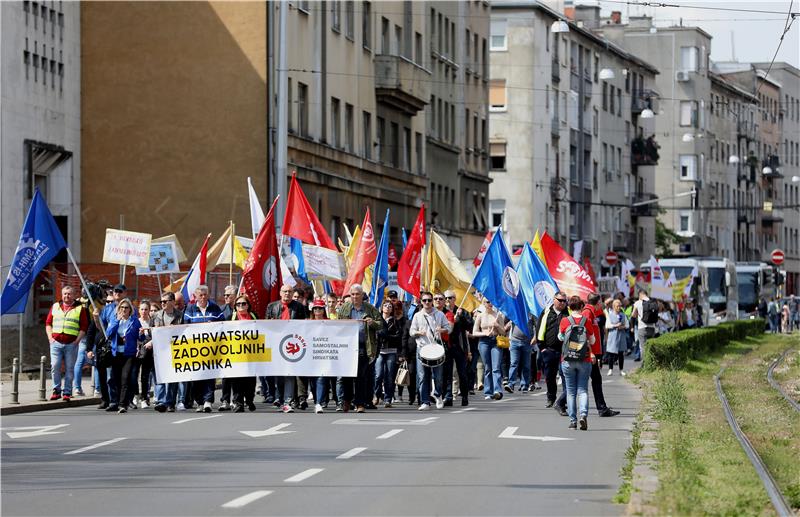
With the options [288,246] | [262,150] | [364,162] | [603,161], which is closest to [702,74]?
[603,161]

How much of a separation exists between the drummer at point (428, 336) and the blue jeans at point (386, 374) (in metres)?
0.42

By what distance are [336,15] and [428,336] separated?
26.6m

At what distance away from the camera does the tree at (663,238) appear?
103125 mm

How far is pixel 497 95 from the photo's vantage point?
8094 centimetres

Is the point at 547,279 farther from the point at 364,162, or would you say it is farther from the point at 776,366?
the point at 364,162

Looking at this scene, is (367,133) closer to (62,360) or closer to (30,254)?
(62,360)

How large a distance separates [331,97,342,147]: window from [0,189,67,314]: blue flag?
25.6m

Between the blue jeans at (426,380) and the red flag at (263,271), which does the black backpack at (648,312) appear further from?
the red flag at (263,271)

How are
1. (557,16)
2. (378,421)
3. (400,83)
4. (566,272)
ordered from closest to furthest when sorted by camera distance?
(378,421) < (566,272) < (400,83) < (557,16)

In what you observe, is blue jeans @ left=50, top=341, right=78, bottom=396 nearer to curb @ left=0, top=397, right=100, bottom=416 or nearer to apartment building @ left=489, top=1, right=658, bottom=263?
curb @ left=0, top=397, right=100, bottom=416

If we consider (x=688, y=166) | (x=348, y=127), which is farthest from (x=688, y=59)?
(x=348, y=127)

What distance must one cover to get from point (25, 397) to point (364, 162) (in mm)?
27796

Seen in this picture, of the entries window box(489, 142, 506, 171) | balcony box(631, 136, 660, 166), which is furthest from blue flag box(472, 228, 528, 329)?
balcony box(631, 136, 660, 166)

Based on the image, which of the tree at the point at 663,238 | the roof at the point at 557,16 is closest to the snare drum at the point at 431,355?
the roof at the point at 557,16
